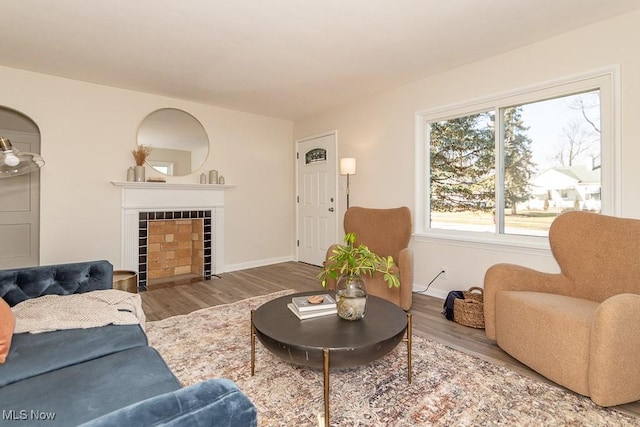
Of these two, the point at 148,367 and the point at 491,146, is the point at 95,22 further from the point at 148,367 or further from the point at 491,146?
the point at 491,146

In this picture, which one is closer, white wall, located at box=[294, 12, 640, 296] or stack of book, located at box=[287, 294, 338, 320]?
stack of book, located at box=[287, 294, 338, 320]

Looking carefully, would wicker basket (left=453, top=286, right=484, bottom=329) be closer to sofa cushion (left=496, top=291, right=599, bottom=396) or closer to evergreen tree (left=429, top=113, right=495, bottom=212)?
sofa cushion (left=496, top=291, right=599, bottom=396)

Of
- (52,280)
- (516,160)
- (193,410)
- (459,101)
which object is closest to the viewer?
(193,410)

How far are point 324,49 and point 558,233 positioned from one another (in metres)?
2.43

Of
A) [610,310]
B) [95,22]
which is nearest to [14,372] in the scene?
[95,22]

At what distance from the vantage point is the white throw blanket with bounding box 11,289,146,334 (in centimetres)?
162

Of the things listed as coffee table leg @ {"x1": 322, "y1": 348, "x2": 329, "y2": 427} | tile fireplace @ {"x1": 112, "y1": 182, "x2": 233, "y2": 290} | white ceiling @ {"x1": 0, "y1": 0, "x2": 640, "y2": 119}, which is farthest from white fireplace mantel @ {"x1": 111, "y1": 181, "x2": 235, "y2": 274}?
coffee table leg @ {"x1": 322, "y1": 348, "x2": 329, "y2": 427}

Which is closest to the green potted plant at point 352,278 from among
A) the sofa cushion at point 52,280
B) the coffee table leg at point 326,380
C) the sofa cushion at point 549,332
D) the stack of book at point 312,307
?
the stack of book at point 312,307

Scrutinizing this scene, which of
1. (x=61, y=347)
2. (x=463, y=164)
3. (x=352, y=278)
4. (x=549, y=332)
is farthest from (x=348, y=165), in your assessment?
(x=61, y=347)

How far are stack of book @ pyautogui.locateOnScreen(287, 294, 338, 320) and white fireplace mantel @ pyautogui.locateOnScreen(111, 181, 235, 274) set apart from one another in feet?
9.52

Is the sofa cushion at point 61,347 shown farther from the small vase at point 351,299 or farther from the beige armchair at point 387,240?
the beige armchair at point 387,240

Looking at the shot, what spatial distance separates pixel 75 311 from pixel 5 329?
361 millimetres

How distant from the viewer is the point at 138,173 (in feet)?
13.0

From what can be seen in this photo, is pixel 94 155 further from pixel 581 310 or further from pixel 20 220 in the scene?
pixel 581 310
